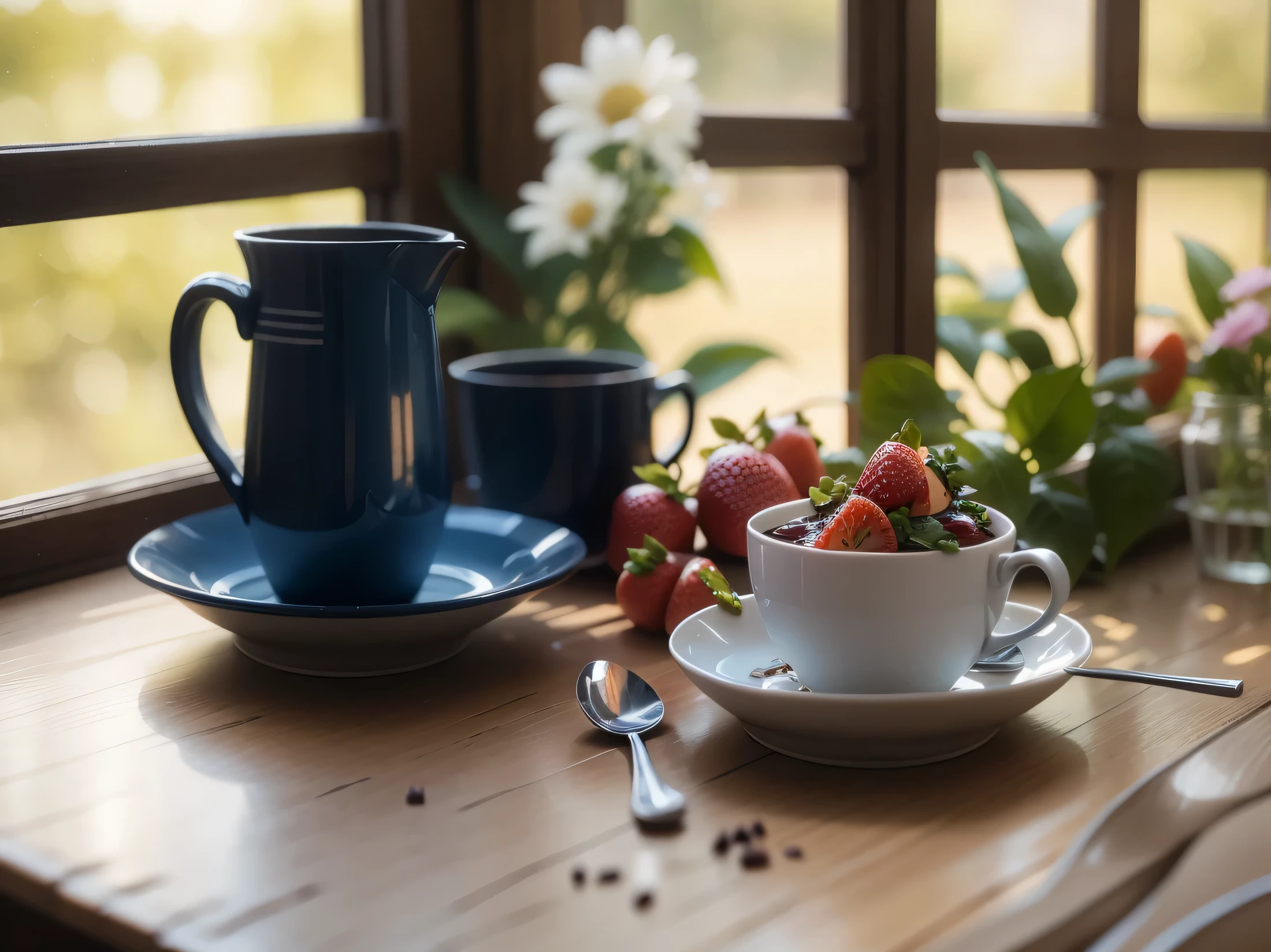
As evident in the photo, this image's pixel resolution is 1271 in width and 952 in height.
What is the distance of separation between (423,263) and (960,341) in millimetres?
677

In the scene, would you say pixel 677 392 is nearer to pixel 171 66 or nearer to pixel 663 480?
pixel 663 480

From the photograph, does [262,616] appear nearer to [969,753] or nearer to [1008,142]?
[969,753]

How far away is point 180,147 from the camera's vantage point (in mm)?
991

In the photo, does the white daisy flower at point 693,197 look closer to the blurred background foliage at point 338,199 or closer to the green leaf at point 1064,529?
the blurred background foliage at point 338,199

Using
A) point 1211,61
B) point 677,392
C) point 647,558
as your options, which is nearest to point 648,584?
point 647,558

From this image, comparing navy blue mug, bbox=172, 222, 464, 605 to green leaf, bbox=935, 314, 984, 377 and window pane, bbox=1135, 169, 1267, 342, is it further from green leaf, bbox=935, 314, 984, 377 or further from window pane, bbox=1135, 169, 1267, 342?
window pane, bbox=1135, 169, 1267, 342

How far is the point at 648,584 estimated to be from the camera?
84 centimetres

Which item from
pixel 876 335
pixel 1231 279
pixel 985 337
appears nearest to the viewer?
pixel 1231 279

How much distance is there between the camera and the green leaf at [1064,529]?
0.97 metres

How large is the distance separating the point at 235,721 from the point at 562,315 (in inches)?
25.4

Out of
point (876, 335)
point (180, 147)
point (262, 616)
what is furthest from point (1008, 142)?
point (262, 616)

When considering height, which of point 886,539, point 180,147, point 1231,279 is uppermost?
point 180,147

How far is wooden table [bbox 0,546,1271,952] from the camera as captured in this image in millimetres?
490

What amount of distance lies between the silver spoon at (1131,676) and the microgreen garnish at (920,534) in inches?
3.9
